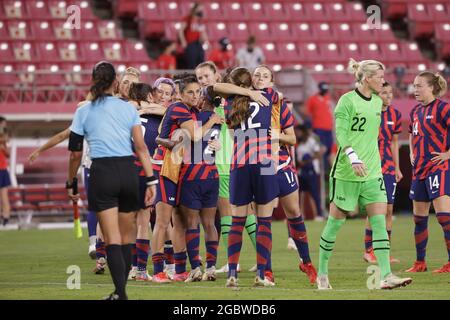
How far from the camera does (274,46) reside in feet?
84.3

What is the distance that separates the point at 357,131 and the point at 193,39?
1296 cm

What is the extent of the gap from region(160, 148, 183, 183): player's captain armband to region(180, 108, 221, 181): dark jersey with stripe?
5 centimetres

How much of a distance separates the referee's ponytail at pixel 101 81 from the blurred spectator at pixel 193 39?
1356cm

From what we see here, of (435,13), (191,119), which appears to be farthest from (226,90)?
(435,13)

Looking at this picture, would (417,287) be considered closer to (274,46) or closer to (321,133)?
(321,133)

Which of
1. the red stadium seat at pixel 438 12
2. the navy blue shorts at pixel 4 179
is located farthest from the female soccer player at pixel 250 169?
the red stadium seat at pixel 438 12

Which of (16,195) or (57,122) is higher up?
(57,122)

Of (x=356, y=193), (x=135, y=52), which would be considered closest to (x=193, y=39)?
(x=135, y=52)

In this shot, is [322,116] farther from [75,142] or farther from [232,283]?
[75,142]

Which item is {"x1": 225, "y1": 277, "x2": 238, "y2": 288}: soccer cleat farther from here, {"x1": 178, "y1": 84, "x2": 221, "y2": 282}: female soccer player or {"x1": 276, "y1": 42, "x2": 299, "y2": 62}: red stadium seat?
{"x1": 276, "y1": 42, "x2": 299, "y2": 62}: red stadium seat

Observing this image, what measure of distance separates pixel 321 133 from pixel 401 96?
6.58 feet

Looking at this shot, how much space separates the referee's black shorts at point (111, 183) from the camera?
8070 millimetres
